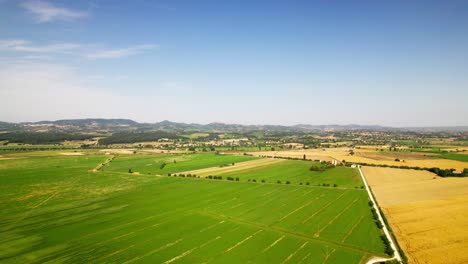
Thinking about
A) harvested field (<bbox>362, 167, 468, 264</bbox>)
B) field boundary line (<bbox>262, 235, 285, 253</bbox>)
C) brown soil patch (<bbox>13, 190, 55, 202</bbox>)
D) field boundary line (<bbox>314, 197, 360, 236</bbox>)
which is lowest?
field boundary line (<bbox>262, 235, 285, 253</bbox>)

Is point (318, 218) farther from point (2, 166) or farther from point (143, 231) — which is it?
point (2, 166)

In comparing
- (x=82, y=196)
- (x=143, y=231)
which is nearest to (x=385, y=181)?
(x=143, y=231)

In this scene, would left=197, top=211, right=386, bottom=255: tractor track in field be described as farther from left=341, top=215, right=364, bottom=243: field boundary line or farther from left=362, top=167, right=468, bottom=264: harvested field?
left=362, top=167, right=468, bottom=264: harvested field

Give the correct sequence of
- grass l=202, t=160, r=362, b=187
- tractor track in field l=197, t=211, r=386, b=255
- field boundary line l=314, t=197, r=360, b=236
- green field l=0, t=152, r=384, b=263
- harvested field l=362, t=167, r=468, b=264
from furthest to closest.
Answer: grass l=202, t=160, r=362, b=187 < field boundary line l=314, t=197, r=360, b=236 < tractor track in field l=197, t=211, r=386, b=255 < green field l=0, t=152, r=384, b=263 < harvested field l=362, t=167, r=468, b=264

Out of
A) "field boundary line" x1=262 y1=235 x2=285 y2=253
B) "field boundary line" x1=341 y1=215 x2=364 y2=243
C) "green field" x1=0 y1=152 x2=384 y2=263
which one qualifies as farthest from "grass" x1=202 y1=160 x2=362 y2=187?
"field boundary line" x1=262 y1=235 x2=285 y2=253

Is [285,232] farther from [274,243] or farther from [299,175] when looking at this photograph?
[299,175]

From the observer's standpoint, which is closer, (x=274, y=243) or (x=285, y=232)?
(x=274, y=243)

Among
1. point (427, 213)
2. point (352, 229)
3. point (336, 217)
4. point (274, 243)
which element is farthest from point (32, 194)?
point (427, 213)
